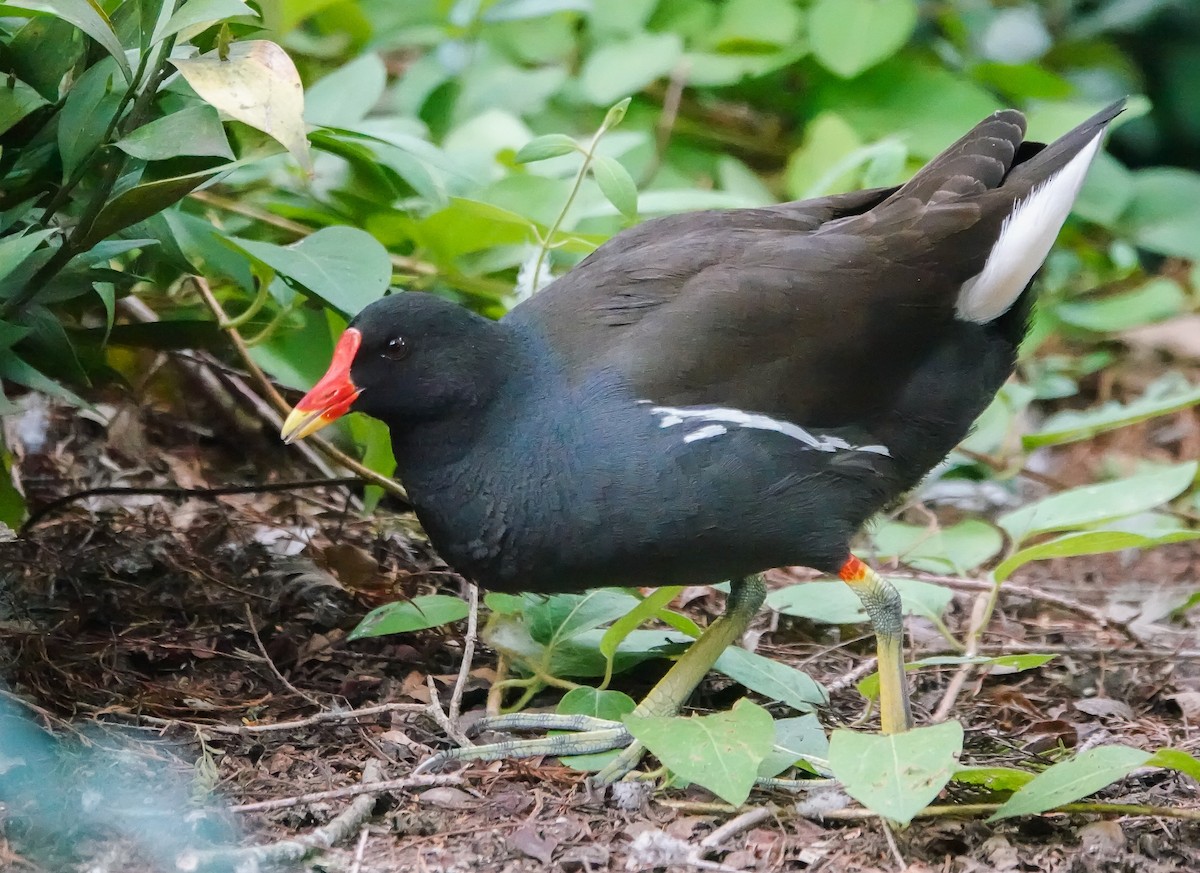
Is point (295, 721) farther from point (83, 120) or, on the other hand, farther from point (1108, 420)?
point (1108, 420)

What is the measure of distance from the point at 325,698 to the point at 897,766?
4.10 ft

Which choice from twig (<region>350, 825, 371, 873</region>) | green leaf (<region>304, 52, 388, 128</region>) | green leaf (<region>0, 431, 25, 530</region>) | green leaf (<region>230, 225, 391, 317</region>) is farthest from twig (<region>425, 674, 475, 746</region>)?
green leaf (<region>304, 52, 388, 128</region>)

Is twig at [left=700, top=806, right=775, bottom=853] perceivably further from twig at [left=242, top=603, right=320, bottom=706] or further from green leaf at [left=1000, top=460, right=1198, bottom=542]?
green leaf at [left=1000, top=460, right=1198, bottom=542]

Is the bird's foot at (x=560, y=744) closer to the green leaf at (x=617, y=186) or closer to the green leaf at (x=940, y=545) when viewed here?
the green leaf at (x=617, y=186)

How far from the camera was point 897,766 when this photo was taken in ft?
7.13

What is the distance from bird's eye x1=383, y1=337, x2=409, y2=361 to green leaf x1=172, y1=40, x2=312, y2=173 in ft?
1.98

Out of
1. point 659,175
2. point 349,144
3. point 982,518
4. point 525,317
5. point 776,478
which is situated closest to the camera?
point 776,478

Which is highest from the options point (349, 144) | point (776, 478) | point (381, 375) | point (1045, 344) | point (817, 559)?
point (349, 144)

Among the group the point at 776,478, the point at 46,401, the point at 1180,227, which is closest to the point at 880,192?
the point at 776,478

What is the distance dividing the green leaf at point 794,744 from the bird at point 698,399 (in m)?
0.16

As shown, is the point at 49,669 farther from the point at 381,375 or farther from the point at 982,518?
the point at 982,518

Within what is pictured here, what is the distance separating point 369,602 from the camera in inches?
127

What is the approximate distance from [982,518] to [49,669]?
2.96 metres

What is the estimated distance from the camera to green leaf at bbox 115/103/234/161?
2258mm
